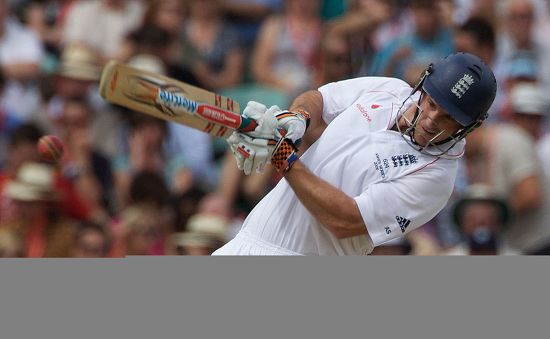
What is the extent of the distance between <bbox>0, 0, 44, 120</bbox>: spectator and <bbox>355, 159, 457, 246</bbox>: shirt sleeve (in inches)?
199

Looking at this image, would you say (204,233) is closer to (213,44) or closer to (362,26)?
(213,44)

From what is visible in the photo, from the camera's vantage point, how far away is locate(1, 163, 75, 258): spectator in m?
8.23

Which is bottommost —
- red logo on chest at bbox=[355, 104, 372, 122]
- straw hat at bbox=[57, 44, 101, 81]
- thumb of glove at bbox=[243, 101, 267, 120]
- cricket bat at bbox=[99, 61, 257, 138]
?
straw hat at bbox=[57, 44, 101, 81]

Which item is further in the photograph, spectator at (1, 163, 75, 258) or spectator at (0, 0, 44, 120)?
spectator at (0, 0, 44, 120)

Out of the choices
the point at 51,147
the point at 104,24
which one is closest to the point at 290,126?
the point at 51,147

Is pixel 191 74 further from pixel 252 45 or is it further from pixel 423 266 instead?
pixel 423 266

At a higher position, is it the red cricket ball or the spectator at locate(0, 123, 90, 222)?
the red cricket ball

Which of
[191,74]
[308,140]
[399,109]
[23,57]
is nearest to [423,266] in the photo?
[399,109]

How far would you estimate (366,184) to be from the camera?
5672 mm

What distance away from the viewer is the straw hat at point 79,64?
9.56m

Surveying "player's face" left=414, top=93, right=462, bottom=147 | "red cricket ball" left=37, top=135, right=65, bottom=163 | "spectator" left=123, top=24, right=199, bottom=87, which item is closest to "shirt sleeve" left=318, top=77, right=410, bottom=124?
"player's face" left=414, top=93, right=462, bottom=147

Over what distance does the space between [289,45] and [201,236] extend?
7.79 ft

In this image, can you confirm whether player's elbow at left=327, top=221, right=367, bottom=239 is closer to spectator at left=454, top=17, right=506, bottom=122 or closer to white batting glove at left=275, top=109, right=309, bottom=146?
white batting glove at left=275, top=109, right=309, bottom=146

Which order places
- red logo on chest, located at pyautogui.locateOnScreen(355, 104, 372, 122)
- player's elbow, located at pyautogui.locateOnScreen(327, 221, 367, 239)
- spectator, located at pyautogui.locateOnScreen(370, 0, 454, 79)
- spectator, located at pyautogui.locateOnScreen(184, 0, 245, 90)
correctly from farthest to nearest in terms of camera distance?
spectator, located at pyautogui.locateOnScreen(184, 0, 245, 90) → spectator, located at pyautogui.locateOnScreen(370, 0, 454, 79) → red logo on chest, located at pyautogui.locateOnScreen(355, 104, 372, 122) → player's elbow, located at pyautogui.locateOnScreen(327, 221, 367, 239)
